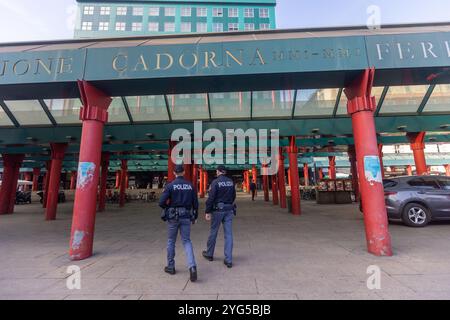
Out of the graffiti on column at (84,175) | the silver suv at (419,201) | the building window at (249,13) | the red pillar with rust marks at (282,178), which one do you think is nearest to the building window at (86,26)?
the building window at (249,13)

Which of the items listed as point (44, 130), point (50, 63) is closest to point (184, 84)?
point (50, 63)

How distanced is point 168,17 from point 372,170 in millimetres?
47312

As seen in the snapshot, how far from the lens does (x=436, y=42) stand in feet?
15.9

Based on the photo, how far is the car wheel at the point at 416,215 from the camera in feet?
25.0

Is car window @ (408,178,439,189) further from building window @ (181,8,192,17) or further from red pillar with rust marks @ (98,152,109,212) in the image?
building window @ (181,8,192,17)

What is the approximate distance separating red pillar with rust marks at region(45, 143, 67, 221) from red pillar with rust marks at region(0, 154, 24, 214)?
5.91 meters

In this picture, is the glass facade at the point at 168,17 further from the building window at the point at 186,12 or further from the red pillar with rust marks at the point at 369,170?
the red pillar with rust marks at the point at 369,170

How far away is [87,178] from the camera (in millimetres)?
5109

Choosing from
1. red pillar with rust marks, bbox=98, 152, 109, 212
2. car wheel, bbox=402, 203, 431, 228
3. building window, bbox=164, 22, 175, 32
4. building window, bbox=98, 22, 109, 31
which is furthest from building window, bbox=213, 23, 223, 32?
car wheel, bbox=402, 203, 431, 228

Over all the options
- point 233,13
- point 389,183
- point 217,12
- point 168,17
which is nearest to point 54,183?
point 389,183

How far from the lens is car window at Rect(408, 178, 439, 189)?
7.79 meters

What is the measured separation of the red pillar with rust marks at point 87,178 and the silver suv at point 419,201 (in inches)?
363
